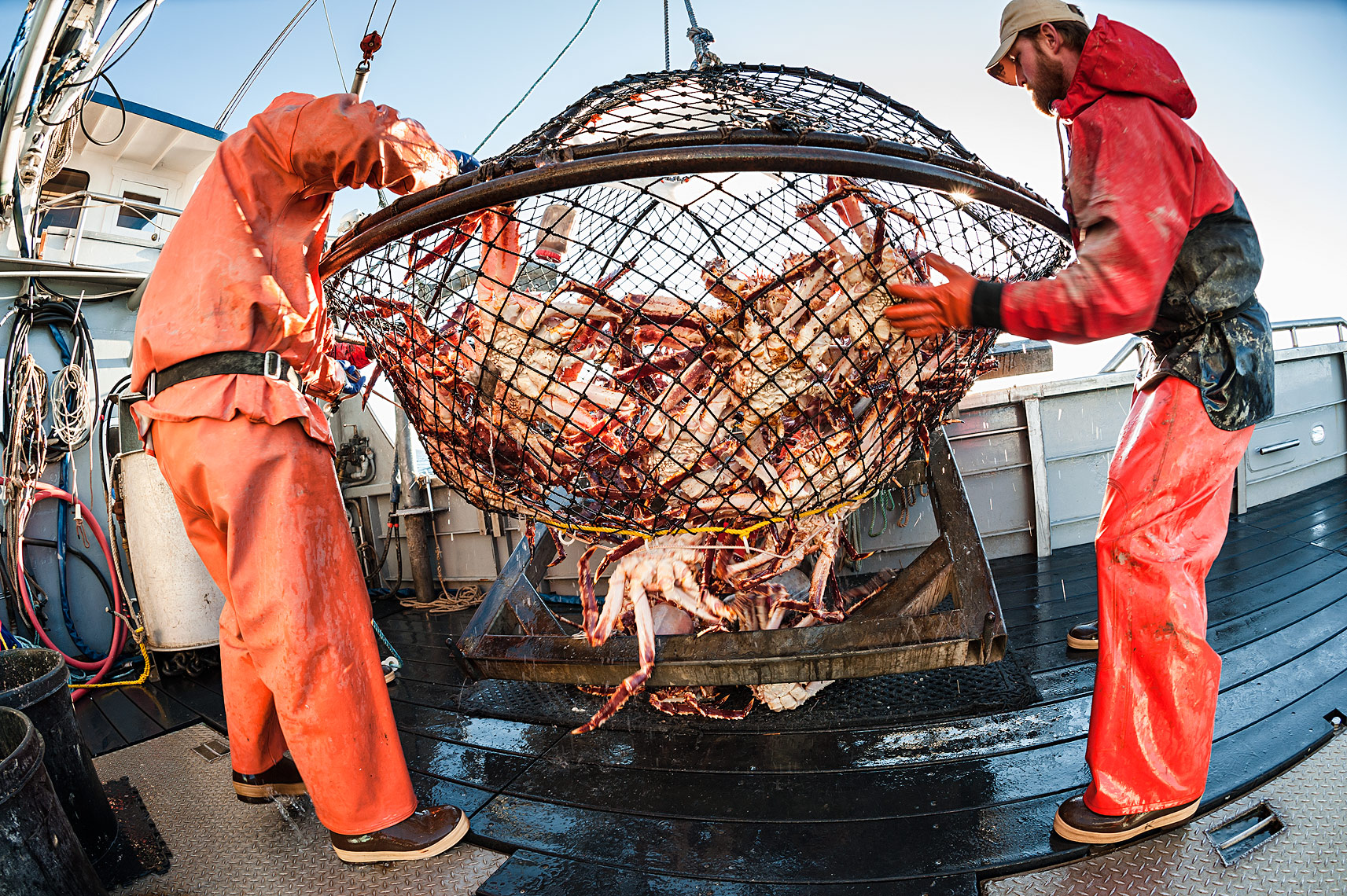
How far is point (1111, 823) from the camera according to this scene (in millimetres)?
1280

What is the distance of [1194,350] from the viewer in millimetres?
1310

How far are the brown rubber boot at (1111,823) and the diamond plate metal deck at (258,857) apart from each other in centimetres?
124

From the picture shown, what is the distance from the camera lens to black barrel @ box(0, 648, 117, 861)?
155cm

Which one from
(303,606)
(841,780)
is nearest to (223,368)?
(303,606)

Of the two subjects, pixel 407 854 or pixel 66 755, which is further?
pixel 66 755

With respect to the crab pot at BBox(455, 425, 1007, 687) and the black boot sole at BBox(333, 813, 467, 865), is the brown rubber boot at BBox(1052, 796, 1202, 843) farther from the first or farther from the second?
the black boot sole at BBox(333, 813, 467, 865)

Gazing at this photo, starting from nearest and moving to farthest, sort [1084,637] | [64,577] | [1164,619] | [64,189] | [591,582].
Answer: [1164,619] < [591,582] < [1084,637] < [64,577] < [64,189]

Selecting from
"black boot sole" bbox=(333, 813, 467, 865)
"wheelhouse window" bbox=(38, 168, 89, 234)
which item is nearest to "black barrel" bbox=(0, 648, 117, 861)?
"black boot sole" bbox=(333, 813, 467, 865)

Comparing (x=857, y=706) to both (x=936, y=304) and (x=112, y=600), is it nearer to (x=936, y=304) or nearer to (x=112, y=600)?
(x=936, y=304)

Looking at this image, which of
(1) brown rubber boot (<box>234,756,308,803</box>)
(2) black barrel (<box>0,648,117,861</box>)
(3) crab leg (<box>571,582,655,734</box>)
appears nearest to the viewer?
(2) black barrel (<box>0,648,117,861</box>)

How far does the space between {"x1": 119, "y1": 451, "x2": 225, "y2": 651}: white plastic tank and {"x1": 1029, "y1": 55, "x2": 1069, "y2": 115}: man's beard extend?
395 centimetres

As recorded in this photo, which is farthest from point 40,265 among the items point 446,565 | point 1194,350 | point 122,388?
point 1194,350

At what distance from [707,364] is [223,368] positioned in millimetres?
1132

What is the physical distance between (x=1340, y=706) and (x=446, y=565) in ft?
15.6
